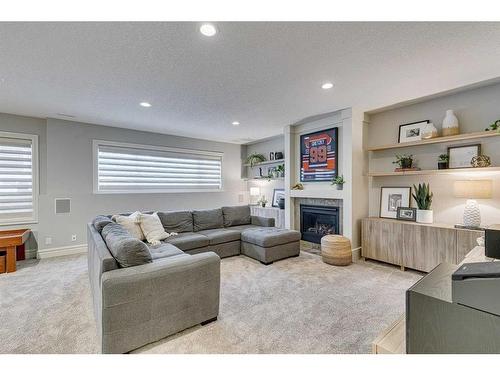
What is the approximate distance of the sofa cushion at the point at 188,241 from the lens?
11.2 feet

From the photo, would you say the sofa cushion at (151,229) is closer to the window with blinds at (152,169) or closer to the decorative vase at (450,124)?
the window with blinds at (152,169)

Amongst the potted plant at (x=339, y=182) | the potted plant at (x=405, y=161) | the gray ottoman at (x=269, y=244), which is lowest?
the gray ottoman at (x=269, y=244)

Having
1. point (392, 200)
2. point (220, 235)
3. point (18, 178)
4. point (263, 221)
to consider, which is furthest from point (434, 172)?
point (18, 178)

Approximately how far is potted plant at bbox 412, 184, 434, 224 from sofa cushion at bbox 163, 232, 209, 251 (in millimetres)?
3091

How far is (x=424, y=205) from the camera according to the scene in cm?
325

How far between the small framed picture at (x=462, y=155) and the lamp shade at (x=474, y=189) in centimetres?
26

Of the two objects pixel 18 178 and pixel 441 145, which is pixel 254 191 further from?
pixel 18 178

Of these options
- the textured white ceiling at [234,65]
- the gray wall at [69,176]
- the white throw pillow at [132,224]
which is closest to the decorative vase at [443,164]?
the textured white ceiling at [234,65]

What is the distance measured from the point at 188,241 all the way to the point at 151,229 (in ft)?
1.79

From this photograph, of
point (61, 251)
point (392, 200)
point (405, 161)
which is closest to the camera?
point (405, 161)

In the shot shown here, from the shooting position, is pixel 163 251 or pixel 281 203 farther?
pixel 281 203

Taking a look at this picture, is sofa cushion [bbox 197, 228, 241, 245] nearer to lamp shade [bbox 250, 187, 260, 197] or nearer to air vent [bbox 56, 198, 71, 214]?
lamp shade [bbox 250, 187, 260, 197]

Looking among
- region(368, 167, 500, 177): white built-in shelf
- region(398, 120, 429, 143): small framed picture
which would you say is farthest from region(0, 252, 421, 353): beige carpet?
region(398, 120, 429, 143): small framed picture

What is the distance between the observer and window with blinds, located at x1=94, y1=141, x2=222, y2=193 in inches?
181
